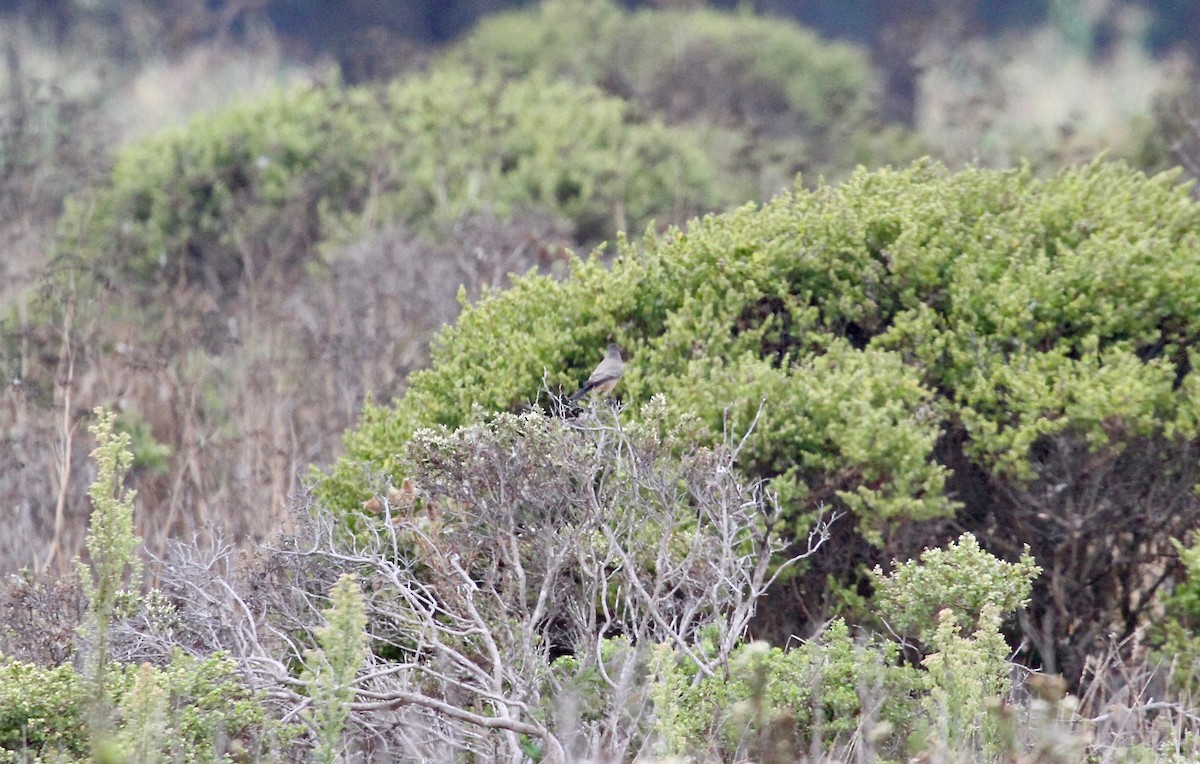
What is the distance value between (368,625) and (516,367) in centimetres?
114

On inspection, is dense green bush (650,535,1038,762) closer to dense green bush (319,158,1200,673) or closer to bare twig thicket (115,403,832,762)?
bare twig thicket (115,403,832,762)

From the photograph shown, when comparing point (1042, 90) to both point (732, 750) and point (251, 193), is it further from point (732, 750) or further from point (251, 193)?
point (732, 750)

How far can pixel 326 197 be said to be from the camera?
10.3 metres

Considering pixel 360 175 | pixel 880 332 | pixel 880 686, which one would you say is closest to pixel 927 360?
pixel 880 332

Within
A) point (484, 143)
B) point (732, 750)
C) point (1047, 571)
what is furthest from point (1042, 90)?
point (732, 750)

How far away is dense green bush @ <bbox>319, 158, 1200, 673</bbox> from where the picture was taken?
17.1 ft

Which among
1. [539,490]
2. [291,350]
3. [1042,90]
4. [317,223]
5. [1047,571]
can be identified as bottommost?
[1047,571]

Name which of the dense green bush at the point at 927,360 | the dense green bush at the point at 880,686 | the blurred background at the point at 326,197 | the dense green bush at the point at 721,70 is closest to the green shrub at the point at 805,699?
the dense green bush at the point at 880,686

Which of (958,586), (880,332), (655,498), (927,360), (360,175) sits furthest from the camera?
(360,175)

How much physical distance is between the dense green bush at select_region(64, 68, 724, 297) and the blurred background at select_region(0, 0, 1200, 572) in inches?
0.9

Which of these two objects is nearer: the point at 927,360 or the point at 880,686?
the point at 880,686

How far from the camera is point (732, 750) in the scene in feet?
13.8

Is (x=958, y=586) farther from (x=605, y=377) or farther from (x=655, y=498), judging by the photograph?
(x=605, y=377)

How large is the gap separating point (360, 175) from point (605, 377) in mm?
5491
